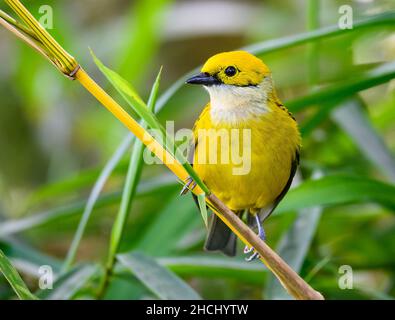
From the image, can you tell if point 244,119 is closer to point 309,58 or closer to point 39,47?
point 39,47

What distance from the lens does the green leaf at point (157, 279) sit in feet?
3.30

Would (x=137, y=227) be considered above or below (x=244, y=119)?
above

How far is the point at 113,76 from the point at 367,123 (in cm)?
78

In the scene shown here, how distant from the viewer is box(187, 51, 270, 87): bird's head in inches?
33.0

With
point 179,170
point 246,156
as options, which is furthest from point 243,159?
point 179,170

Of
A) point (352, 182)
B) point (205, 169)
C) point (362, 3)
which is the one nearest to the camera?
point (205, 169)

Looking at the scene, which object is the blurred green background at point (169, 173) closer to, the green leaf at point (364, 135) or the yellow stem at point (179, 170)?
the green leaf at point (364, 135)

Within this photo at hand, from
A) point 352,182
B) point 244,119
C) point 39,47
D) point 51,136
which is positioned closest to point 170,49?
point 51,136

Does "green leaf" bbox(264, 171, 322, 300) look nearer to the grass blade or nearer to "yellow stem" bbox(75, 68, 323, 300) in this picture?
the grass blade

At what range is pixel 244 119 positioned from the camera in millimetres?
871

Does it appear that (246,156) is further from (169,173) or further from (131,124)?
(169,173)

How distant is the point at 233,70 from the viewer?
0.84 meters

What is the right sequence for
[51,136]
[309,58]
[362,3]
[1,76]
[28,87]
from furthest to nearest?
[1,76] → [51,136] → [28,87] → [362,3] → [309,58]

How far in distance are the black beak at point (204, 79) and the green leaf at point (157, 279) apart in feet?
1.06
